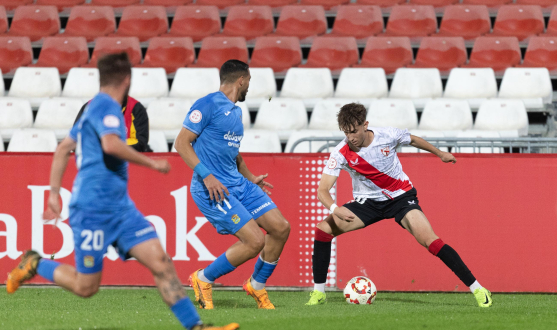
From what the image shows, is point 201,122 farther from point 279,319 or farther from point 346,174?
point 346,174

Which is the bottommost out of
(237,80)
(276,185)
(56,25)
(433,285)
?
(433,285)

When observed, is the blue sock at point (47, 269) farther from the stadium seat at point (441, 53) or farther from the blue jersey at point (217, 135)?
the stadium seat at point (441, 53)

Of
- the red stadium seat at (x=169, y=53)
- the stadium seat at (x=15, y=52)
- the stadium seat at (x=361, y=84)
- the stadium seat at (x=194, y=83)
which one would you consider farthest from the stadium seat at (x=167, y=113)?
the stadium seat at (x=15, y=52)

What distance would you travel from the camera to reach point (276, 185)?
768cm

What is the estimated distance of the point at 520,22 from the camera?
12.6 meters

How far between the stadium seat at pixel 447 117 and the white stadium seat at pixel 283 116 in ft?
5.95

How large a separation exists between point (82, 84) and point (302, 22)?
14.1ft

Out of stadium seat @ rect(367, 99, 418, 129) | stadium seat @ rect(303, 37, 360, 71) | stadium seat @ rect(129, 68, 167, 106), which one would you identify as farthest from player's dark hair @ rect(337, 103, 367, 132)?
stadium seat @ rect(303, 37, 360, 71)

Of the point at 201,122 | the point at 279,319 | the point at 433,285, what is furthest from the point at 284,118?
the point at 279,319

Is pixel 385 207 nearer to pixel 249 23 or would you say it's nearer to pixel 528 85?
pixel 528 85

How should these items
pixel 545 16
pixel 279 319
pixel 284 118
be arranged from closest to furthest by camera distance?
pixel 279 319
pixel 284 118
pixel 545 16

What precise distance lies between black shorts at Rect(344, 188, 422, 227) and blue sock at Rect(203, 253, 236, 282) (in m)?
1.45

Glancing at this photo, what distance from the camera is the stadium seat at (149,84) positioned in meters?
11.3

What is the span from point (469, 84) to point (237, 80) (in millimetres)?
6122
